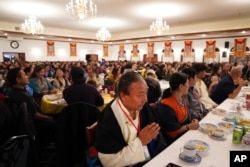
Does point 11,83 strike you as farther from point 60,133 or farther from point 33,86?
point 33,86

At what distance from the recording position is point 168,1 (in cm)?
668

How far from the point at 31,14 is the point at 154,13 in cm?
538

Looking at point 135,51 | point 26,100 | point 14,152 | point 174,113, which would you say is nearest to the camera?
point 14,152

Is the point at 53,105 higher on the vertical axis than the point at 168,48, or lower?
lower

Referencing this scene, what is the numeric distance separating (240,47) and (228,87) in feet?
31.5

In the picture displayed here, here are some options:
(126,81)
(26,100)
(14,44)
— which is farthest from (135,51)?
(126,81)

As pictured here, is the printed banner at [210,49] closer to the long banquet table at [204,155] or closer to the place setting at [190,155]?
the long banquet table at [204,155]

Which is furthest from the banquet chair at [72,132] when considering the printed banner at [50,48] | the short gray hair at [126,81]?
the printed banner at [50,48]

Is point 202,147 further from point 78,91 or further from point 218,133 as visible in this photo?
point 78,91

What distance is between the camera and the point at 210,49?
512 inches

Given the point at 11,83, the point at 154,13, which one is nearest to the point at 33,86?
the point at 11,83

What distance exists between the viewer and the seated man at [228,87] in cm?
388

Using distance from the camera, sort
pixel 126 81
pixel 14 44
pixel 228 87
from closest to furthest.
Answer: pixel 126 81 < pixel 228 87 < pixel 14 44

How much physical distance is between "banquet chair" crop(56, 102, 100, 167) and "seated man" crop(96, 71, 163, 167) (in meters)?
1.07
